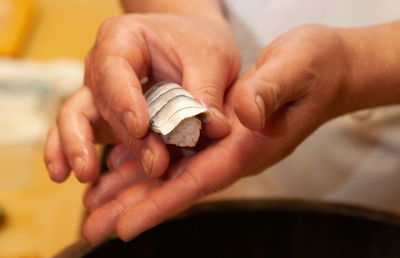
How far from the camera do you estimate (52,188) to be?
80 cm

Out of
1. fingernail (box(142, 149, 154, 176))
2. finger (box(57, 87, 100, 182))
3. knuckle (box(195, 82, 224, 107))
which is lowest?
finger (box(57, 87, 100, 182))

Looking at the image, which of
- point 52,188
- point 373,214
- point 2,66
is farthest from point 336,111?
point 2,66

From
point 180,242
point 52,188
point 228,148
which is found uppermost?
point 228,148

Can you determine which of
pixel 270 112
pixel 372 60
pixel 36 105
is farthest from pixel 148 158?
pixel 36 105

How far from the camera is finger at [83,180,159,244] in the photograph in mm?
479

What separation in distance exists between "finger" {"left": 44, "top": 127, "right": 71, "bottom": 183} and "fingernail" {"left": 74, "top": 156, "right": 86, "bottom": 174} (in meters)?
0.04

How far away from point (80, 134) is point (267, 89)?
0.22m

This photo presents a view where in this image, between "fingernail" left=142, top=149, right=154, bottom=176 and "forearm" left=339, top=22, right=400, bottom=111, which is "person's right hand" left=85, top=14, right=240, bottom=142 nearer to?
"fingernail" left=142, top=149, right=154, bottom=176

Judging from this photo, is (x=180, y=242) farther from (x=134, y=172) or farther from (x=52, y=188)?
(x=52, y=188)

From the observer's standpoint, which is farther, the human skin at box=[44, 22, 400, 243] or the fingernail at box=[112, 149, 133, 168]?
the fingernail at box=[112, 149, 133, 168]

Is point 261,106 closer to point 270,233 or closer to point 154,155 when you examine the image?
point 154,155

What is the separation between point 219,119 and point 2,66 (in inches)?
24.6

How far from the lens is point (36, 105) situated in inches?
35.8

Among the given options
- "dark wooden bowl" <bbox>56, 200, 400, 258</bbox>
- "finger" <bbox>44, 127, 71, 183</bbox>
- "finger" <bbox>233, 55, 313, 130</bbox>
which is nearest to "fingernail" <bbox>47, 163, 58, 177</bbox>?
"finger" <bbox>44, 127, 71, 183</bbox>
